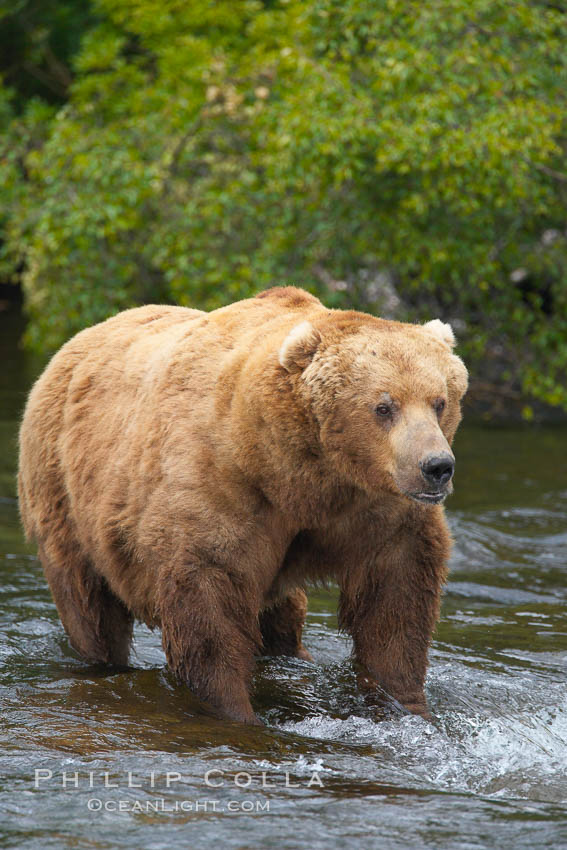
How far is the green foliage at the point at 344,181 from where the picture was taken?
11.2 metres

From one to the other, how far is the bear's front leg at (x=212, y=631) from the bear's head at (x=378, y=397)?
2.40 ft

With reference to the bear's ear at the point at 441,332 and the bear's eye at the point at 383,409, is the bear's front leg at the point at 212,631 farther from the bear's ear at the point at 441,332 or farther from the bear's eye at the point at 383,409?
the bear's ear at the point at 441,332

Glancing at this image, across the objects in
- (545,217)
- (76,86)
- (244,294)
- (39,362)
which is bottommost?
(39,362)

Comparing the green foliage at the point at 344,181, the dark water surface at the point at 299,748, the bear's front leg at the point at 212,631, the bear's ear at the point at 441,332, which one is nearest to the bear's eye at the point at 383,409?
the bear's ear at the point at 441,332

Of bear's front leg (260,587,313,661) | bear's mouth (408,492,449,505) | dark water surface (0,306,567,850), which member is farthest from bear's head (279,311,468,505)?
bear's front leg (260,587,313,661)

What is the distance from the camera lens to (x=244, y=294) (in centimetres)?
1272

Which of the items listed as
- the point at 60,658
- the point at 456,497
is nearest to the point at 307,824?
the point at 60,658

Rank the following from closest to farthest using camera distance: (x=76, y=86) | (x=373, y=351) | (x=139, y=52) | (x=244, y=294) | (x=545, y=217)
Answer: (x=373, y=351) < (x=244, y=294) < (x=545, y=217) < (x=76, y=86) < (x=139, y=52)

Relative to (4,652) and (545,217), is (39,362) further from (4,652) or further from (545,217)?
(4,652)

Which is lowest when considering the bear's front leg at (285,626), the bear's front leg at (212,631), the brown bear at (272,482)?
the bear's front leg at (285,626)

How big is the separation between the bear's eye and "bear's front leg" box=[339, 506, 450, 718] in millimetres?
583

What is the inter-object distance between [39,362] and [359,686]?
14.0m

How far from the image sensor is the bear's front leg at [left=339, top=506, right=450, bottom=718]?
16.2 ft

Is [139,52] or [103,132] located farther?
[139,52]
